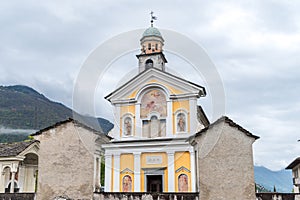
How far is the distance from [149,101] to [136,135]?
2.47 meters

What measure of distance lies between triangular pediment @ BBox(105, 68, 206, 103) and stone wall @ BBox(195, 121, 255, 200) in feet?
36.0

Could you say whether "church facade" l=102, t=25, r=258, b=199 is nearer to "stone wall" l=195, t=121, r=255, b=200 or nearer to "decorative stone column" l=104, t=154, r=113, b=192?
"decorative stone column" l=104, t=154, r=113, b=192

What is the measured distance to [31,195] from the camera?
Result: 12211 millimetres

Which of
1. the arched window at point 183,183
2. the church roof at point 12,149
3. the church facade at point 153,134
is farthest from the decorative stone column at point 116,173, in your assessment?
the church roof at point 12,149

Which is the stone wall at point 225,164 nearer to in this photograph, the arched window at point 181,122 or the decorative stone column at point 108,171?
the arched window at point 181,122

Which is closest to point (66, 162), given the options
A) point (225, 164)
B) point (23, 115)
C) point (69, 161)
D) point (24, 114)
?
point (69, 161)

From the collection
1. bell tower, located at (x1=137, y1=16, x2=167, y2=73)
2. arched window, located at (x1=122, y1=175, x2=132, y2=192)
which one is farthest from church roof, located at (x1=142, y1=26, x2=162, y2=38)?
arched window, located at (x1=122, y1=175, x2=132, y2=192)

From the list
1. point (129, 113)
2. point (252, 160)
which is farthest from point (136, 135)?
point (252, 160)

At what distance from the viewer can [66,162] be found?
12.2 m

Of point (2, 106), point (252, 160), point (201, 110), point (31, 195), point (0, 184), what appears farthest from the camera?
point (2, 106)

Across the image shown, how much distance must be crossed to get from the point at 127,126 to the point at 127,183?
375 cm

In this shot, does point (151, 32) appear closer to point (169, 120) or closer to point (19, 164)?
point (169, 120)

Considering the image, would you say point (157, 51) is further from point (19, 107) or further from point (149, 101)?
point (19, 107)

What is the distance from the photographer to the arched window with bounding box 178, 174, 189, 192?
20.3 m
